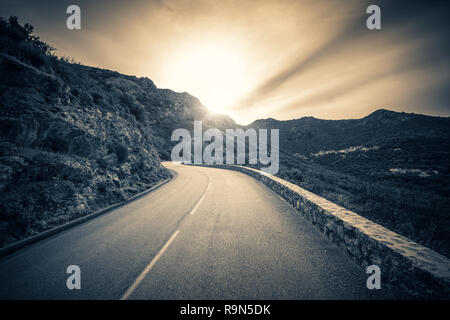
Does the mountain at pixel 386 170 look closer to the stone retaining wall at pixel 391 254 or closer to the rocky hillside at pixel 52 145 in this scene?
the stone retaining wall at pixel 391 254

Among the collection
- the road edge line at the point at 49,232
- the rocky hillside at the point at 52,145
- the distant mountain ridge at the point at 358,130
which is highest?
the distant mountain ridge at the point at 358,130

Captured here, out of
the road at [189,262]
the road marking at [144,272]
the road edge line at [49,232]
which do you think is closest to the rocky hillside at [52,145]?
the road edge line at [49,232]

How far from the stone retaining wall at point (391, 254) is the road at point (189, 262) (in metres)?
Answer: 0.29

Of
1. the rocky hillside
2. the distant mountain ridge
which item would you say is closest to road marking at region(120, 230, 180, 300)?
the rocky hillside

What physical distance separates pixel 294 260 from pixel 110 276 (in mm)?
3602

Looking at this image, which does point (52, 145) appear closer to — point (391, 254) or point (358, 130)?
point (391, 254)

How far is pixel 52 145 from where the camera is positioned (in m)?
6.80

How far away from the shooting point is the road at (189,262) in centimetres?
261

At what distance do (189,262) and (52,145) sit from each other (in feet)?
26.0

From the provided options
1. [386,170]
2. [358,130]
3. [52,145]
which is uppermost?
[358,130]

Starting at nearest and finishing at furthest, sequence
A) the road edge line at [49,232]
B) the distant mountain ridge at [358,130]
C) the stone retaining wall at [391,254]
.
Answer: the stone retaining wall at [391,254]
the road edge line at [49,232]
the distant mountain ridge at [358,130]

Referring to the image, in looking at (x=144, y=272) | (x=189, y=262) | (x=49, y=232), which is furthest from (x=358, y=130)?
(x=49, y=232)

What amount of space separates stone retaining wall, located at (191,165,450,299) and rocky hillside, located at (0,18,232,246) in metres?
8.08
